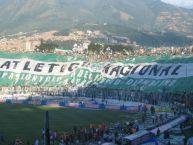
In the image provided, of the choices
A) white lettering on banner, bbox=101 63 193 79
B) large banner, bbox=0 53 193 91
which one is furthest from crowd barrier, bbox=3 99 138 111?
white lettering on banner, bbox=101 63 193 79

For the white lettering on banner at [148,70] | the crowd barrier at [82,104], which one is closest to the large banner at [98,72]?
the white lettering on banner at [148,70]

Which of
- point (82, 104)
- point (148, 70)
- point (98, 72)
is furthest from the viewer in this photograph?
point (98, 72)

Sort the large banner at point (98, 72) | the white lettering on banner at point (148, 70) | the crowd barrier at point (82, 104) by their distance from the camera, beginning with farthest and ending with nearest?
the large banner at point (98, 72) < the white lettering on banner at point (148, 70) < the crowd barrier at point (82, 104)

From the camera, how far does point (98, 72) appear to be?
100m

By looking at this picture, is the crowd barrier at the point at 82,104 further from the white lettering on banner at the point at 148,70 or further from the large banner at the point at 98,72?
the white lettering on banner at the point at 148,70

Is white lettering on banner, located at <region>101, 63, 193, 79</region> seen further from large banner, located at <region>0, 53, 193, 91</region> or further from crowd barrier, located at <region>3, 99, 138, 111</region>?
crowd barrier, located at <region>3, 99, 138, 111</region>

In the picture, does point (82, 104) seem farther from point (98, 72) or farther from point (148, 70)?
point (98, 72)

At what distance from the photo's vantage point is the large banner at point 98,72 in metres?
87.3

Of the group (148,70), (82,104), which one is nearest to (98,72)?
(148,70)

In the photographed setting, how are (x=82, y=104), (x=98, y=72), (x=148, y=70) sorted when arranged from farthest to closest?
1. (x=98, y=72)
2. (x=148, y=70)
3. (x=82, y=104)

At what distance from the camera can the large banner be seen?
87312 mm

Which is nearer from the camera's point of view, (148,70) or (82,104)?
(82,104)

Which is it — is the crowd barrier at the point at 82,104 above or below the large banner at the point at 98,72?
below

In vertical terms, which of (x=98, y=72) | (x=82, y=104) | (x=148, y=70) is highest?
(x=148, y=70)
